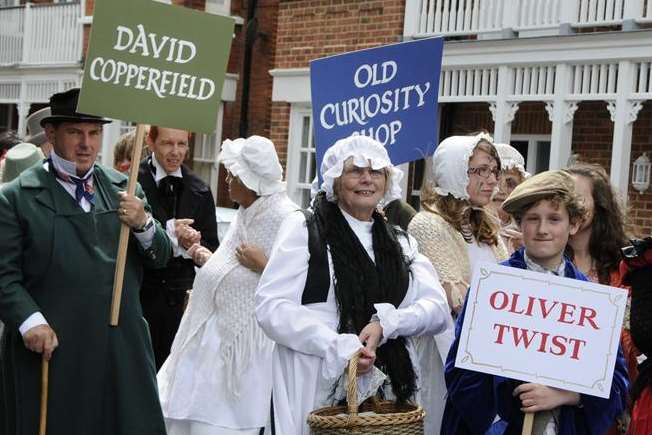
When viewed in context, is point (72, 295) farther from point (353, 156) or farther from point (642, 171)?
point (642, 171)

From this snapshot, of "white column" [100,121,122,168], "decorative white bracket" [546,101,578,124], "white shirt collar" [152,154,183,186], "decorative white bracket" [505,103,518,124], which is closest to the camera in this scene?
"white shirt collar" [152,154,183,186]

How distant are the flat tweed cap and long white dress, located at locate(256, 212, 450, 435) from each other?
66 cm

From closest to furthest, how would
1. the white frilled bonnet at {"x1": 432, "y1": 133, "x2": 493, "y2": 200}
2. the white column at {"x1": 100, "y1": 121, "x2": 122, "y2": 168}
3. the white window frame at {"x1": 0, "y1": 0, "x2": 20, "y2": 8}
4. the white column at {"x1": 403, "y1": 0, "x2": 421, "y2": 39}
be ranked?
the white frilled bonnet at {"x1": 432, "y1": 133, "x2": 493, "y2": 200} → the white column at {"x1": 403, "y1": 0, "x2": 421, "y2": 39} → the white column at {"x1": 100, "y1": 121, "x2": 122, "y2": 168} → the white window frame at {"x1": 0, "y1": 0, "x2": 20, "y2": 8}

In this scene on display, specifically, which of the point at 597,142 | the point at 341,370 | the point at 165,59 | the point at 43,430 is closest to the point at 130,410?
the point at 43,430

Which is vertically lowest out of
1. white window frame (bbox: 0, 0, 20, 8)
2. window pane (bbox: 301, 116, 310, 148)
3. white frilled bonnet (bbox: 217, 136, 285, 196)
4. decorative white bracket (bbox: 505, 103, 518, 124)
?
white frilled bonnet (bbox: 217, 136, 285, 196)

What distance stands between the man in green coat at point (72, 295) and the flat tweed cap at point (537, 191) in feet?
5.38

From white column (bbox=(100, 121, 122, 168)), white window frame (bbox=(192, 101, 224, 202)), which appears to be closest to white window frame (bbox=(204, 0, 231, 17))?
white window frame (bbox=(192, 101, 224, 202))

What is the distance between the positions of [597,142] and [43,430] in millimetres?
10328

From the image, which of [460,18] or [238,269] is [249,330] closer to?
[238,269]

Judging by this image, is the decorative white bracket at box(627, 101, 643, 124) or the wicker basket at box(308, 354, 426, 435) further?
the decorative white bracket at box(627, 101, 643, 124)

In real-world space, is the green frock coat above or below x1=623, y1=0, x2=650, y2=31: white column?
below

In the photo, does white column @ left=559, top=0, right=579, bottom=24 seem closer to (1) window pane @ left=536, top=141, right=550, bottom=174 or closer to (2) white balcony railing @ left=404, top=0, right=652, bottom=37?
(2) white balcony railing @ left=404, top=0, right=652, bottom=37

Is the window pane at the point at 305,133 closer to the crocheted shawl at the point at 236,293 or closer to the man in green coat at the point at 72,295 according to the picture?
the crocheted shawl at the point at 236,293

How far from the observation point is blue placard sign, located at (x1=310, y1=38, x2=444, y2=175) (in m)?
5.95
